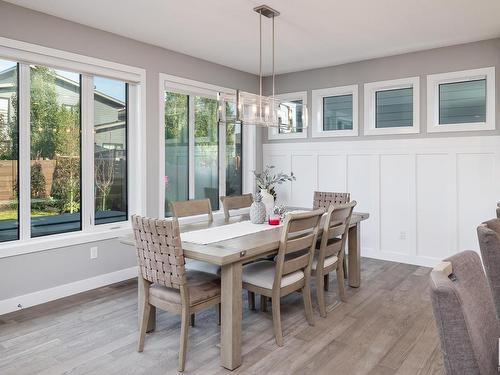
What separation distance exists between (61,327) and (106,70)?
2.47 metres

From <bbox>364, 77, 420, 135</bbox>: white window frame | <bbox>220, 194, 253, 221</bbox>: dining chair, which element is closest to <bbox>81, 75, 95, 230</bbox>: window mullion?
<bbox>220, 194, 253, 221</bbox>: dining chair

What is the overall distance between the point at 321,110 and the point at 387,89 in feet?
3.13

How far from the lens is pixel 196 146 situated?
5.16m

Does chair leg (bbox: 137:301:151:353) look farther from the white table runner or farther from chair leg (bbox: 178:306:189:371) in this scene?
the white table runner

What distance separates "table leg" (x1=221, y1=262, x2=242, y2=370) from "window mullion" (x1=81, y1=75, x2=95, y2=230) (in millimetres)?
2170

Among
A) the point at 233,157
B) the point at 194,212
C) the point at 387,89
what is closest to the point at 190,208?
the point at 194,212

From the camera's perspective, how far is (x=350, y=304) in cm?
348

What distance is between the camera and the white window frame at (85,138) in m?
3.38

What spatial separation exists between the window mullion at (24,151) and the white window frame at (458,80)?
4.34m

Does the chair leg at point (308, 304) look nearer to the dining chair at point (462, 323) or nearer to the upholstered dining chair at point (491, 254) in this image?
the upholstered dining chair at point (491, 254)

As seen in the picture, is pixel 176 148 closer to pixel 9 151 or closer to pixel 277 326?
pixel 9 151

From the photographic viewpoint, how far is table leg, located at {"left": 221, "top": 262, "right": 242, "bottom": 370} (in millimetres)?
2359

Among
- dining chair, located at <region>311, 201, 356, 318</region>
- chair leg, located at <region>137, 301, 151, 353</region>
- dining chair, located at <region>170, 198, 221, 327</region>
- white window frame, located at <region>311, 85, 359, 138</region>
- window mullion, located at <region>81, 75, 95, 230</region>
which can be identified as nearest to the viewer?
chair leg, located at <region>137, 301, 151, 353</region>

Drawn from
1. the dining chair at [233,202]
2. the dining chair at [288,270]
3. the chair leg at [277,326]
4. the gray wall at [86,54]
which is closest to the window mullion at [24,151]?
the gray wall at [86,54]
